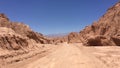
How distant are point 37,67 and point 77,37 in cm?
6893

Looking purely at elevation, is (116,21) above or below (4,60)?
above

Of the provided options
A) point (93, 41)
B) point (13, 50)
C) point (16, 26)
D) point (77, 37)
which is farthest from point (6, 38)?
point (77, 37)

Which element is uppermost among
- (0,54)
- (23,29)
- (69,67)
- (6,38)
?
(23,29)

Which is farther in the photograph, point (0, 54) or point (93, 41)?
point (93, 41)

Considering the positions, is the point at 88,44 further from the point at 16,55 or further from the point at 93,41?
the point at 16,55

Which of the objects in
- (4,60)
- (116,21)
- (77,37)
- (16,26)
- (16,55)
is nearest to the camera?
(4,60)

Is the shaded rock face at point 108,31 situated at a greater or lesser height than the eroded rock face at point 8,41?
greater

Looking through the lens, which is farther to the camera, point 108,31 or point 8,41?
point 108,31

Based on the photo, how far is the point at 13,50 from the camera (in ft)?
59.4

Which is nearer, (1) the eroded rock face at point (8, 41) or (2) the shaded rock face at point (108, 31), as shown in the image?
(1) the eroded rock face at point (8, 41)

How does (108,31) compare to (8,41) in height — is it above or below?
above

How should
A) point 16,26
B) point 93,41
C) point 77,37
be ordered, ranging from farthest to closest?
1. point 77,37
2. point 16,26
3. point 93,41

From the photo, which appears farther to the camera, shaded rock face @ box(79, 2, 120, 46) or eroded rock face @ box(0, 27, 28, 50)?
shaded rock face @ box(79, 2, 120, 46)

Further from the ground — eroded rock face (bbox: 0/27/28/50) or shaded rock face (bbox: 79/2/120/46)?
shaded rock face (bbox: 79/2/120/46)
